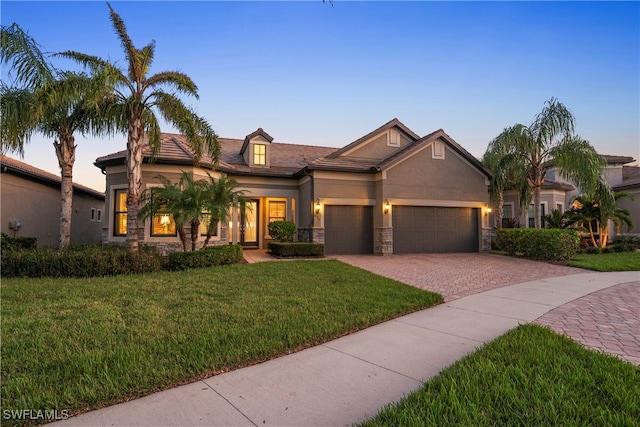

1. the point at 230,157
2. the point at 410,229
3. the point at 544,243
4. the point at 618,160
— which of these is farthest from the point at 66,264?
the point at 618,160

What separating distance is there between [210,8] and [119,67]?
130 inches

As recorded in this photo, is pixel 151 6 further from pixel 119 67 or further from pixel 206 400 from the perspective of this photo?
pixel 206 400

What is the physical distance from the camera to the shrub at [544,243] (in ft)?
41.2

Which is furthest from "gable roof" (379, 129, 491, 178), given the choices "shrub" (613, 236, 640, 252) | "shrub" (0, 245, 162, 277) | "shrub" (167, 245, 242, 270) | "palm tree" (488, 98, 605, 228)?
"shrub" (0, 245, 162, 277)

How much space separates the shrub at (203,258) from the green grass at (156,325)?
140 cm

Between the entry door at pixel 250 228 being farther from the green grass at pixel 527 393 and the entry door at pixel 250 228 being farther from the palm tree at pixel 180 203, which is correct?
the green grass at pixel 527 393

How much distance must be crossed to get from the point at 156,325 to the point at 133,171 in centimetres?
702

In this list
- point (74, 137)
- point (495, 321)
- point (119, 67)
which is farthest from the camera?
point (74, 137)

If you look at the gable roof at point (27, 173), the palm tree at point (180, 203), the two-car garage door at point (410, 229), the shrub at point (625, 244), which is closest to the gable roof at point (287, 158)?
the palm tree at point (180, 203)

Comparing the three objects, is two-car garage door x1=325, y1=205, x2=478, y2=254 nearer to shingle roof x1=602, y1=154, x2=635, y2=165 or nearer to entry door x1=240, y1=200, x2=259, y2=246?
entry door x1=240, y1=200, x2=259, y2=246

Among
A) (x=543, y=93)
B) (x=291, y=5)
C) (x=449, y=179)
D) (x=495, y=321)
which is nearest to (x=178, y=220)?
(x=291, y=5)

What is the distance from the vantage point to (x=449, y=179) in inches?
626

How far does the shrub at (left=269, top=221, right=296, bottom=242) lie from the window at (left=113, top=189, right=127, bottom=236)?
598cm

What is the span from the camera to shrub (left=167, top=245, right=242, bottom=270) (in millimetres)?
9756
